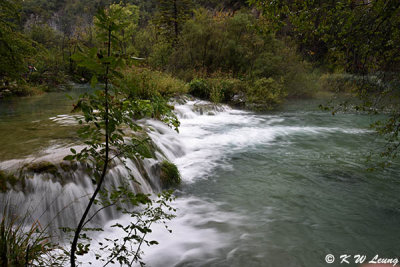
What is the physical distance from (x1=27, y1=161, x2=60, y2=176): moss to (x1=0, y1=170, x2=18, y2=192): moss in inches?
10.2

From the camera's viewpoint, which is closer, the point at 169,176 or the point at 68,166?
the point at 68,166

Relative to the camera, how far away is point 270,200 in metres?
5.27

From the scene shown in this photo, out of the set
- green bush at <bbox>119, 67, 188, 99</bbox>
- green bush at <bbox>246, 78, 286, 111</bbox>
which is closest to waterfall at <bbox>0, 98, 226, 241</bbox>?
green bush at <bbox>119, 67, 188, 99</bbox>

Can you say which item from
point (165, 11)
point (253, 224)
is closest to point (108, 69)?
point (253, 224)

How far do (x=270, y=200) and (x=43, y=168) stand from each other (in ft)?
12.6

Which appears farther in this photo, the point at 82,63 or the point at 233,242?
the point at 233,242

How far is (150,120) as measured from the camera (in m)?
9.03

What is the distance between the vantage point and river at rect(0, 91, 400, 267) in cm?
382

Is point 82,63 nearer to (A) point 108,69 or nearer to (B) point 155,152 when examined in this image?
(A) point 108,69

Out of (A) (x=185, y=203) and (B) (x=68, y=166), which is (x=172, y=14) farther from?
(B) (x=68, y=166)

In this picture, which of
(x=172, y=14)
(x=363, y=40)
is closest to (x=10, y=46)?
(x=363, y=40)

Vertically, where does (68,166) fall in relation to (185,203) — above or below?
above

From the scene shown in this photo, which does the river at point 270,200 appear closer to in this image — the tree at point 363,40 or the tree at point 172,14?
the tree at point 363,40

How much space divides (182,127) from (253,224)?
700cm
